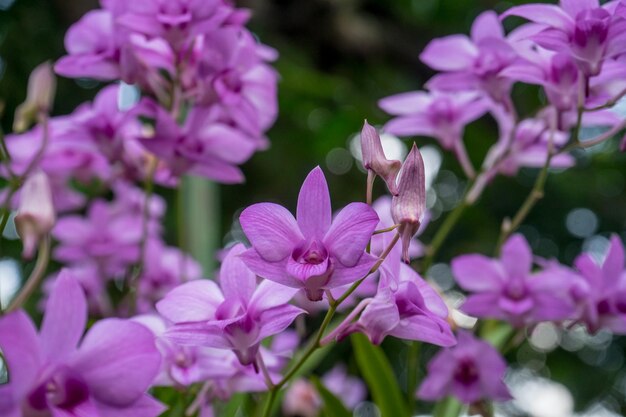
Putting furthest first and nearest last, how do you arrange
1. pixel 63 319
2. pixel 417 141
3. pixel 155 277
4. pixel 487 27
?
pixel 417 141, pixel 155 277, pixel 487 27, pixel 63 319

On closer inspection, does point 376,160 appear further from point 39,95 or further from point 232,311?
point 39,95

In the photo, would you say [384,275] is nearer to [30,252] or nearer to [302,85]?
[30,252]

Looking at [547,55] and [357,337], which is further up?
[547,55]

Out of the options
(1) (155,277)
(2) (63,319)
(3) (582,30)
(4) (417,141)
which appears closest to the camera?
(2) (63,319)

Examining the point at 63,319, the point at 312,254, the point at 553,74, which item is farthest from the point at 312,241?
the point at 553,74

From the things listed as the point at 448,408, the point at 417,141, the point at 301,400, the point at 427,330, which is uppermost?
the point at 427,330

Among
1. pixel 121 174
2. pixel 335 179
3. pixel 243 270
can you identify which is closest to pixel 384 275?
pixel 243 270

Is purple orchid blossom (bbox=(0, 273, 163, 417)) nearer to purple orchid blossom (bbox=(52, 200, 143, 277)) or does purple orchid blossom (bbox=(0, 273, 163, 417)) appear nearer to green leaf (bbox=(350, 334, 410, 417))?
green leaf (bbox=(350, 334, 410, 417))
